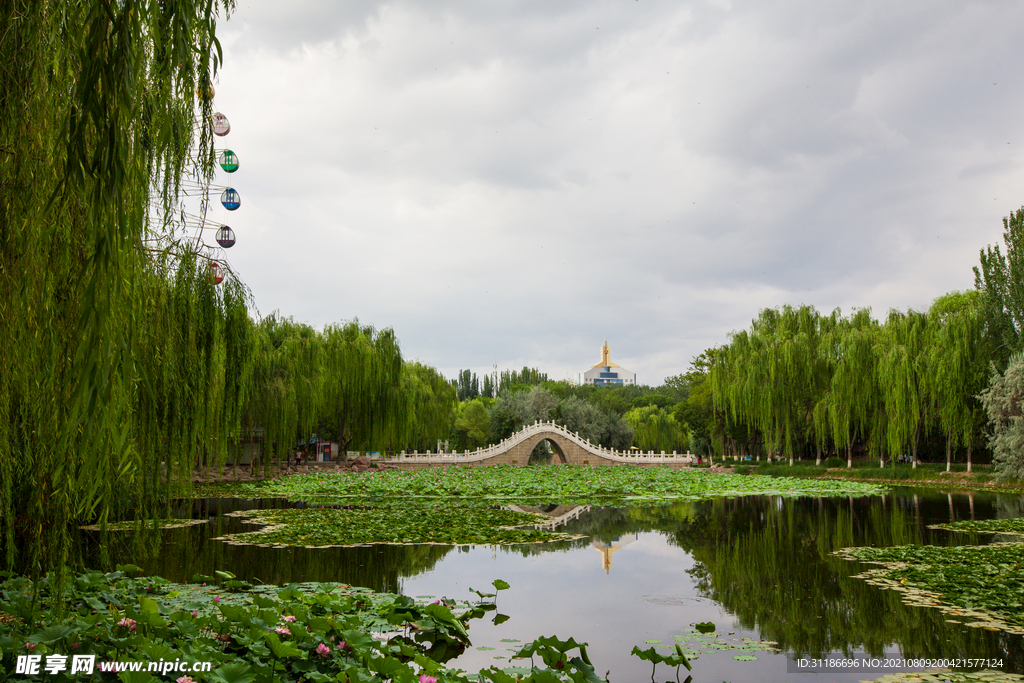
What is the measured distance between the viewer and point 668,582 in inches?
298

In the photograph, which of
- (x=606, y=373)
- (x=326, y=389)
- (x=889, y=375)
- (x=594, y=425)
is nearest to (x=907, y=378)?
(x=889, y=375)

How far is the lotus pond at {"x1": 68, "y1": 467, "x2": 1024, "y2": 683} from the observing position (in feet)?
16.5

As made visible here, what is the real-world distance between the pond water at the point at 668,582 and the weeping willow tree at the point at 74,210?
3038 millimetres

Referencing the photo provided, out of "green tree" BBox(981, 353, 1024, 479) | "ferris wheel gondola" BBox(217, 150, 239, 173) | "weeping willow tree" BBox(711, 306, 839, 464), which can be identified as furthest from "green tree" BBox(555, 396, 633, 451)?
"ferris wheel gondola" BBox(217, 150, 239, 173)

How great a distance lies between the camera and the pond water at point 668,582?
4887mm

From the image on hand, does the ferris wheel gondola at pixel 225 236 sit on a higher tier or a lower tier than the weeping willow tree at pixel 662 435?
higher

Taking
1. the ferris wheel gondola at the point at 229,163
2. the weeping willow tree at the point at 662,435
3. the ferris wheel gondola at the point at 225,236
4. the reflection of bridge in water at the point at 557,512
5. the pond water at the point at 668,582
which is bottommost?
the reflection of bridge in water at the point at 557,512

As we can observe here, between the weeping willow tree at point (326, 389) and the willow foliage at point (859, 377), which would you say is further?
the willow foliage at point (859, 377)

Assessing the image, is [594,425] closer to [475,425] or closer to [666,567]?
[475,425]

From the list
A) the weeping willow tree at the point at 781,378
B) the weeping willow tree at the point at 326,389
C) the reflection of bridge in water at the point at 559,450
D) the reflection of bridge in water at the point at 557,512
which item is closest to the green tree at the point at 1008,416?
the weeping willow tree at the point at 781,378

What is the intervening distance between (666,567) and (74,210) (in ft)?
24.8

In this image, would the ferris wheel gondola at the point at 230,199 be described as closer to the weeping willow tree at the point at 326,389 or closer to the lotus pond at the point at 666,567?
the lotus pond at the point at 666,567

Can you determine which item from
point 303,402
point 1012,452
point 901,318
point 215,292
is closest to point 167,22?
point 215,292

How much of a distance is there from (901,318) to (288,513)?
2108 centimetres
